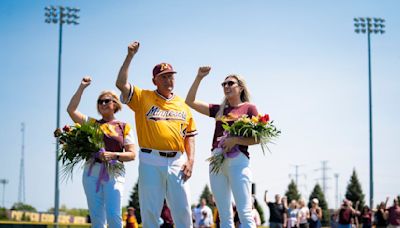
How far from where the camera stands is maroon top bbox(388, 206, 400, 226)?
2725 centimetres

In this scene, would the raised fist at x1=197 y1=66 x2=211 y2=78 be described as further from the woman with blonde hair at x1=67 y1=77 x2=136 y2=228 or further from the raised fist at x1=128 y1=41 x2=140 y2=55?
the woman with blonde hair at x1=67 y1=77 x2=136 y2=228

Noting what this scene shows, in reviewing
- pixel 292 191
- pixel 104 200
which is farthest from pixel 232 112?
pixel 292 191

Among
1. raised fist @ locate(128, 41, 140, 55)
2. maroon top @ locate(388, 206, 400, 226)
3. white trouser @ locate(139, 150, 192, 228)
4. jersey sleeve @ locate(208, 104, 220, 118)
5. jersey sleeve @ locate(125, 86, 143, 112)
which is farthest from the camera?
maroon top @ locate(388, 206, 400, 226)

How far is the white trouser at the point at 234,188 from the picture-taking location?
29.3ft

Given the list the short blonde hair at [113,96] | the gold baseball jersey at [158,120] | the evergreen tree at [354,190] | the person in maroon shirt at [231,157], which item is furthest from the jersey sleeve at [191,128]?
the evergreen tree at [354,190]

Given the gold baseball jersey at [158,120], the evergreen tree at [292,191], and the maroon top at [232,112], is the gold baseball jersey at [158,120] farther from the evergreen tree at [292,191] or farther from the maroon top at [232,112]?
the evergreen tree at [292,191]

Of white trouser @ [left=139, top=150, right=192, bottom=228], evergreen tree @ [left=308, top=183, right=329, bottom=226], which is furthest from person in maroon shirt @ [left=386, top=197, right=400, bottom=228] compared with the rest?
evergreen tree @ [left=308, top=183, right=329, bottom=226]

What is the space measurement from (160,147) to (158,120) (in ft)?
1.24

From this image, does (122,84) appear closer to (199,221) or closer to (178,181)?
(178,181)

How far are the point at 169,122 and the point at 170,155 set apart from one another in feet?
1.48

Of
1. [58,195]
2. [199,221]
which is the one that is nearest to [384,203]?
[199,221]

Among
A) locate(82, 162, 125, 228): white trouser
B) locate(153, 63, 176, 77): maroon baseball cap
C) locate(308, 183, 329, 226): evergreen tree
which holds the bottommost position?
locate(308, 183, 329, 226): evergreen tree

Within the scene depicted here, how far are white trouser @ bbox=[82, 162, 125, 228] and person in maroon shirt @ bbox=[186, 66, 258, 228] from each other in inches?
54.1

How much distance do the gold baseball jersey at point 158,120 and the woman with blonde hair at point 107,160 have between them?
1037 millimetres
